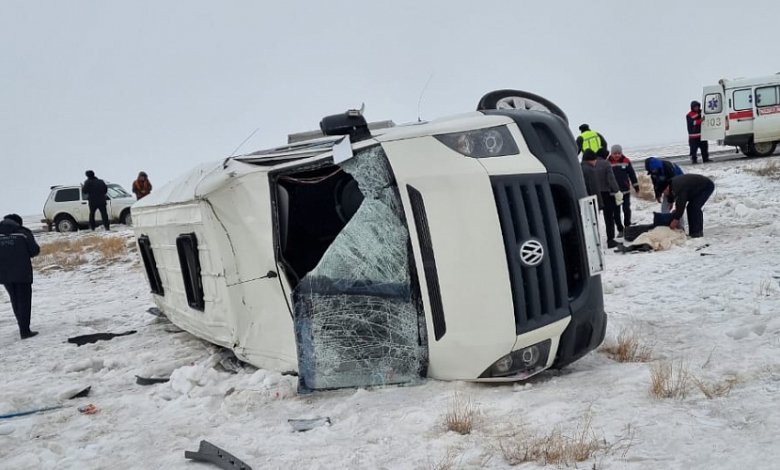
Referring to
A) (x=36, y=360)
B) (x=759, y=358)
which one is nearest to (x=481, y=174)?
(x=759, y=358)

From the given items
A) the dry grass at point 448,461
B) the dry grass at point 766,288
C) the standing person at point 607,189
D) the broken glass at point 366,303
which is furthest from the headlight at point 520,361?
the standing person at point 607,189

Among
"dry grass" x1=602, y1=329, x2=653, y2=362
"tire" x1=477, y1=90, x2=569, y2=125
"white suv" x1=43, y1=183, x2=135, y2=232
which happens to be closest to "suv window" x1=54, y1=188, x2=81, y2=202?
"white suv" x1=43, y1=183, x2=135, y2=232

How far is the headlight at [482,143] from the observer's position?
144 inches

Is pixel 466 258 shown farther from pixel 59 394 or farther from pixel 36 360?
pixel 36 360

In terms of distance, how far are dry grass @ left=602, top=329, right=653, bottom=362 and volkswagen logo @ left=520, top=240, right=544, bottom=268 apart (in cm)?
106

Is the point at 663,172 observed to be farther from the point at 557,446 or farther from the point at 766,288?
the point at 557,446

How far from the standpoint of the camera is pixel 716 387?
3.17 metres

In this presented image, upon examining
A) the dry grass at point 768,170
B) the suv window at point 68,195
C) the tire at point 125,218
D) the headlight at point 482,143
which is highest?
the suv window at point 68,195

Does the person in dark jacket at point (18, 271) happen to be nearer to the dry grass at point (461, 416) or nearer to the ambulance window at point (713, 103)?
the dry grass at point (461, 416)

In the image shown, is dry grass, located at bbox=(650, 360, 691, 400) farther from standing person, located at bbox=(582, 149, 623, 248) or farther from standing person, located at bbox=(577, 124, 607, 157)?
standing person, located at bbox=(577, 124, 607, 157)

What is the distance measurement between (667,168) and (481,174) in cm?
658

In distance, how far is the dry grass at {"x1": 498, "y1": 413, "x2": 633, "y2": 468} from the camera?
261 cm

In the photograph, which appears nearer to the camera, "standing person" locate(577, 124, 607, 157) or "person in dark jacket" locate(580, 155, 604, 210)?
"person in dark jacket" locate(580, 155, 604, 210)

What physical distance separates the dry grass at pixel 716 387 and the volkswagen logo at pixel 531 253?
3.33ft
